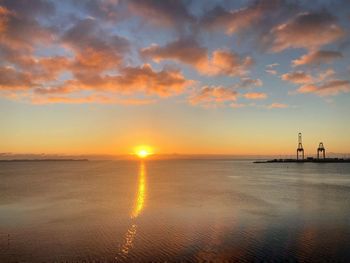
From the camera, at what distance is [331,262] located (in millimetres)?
18422

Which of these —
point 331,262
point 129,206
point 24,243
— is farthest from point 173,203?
point 331,262

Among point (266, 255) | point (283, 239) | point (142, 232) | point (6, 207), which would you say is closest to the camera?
point (266, 255)

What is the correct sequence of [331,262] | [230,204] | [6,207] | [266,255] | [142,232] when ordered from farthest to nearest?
[230,204] < [6,207] < [142,232] < [266,255] < [331,262]

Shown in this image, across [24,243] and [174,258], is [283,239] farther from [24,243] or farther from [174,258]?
[24,243]

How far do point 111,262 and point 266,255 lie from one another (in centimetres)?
1008

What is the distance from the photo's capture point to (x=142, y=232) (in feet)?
87.8

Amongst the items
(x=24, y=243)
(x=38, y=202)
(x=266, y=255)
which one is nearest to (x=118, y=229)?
(x=24, y=243)

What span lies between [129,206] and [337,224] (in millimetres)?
25601

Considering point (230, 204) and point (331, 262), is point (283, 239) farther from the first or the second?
point (230, 204)

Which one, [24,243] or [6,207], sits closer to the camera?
[24,243]

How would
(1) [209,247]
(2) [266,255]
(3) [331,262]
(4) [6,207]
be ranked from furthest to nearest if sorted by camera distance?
(4) [6,207] < (1) [209,247] < (2) [266,255] < (3) [331,262]

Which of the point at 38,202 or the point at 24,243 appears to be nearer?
the point at 24,243

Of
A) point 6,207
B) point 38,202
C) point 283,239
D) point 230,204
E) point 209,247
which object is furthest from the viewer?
point 38,202

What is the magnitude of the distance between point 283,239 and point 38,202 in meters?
36.6
